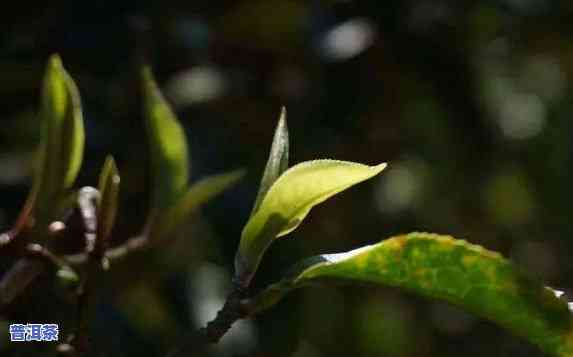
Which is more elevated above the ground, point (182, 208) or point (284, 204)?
point (284, 204)

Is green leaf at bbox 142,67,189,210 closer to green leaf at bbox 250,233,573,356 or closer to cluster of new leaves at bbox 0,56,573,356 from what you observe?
cluster of new leaves at bbox 0,56,573,356

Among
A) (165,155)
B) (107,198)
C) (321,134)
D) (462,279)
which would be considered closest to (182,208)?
(165,155)

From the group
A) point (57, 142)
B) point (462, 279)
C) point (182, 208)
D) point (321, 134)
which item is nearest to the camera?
point (462, 279)

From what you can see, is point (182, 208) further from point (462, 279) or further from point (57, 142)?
point (462, 279)

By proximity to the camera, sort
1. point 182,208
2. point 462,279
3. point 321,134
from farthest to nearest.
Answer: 1. point 321,134
2. point 182,208
3. point 462,279

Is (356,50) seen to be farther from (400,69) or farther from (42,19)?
(42,19)

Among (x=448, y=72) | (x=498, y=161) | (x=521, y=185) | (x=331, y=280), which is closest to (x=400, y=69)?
(x=448, y=72)
